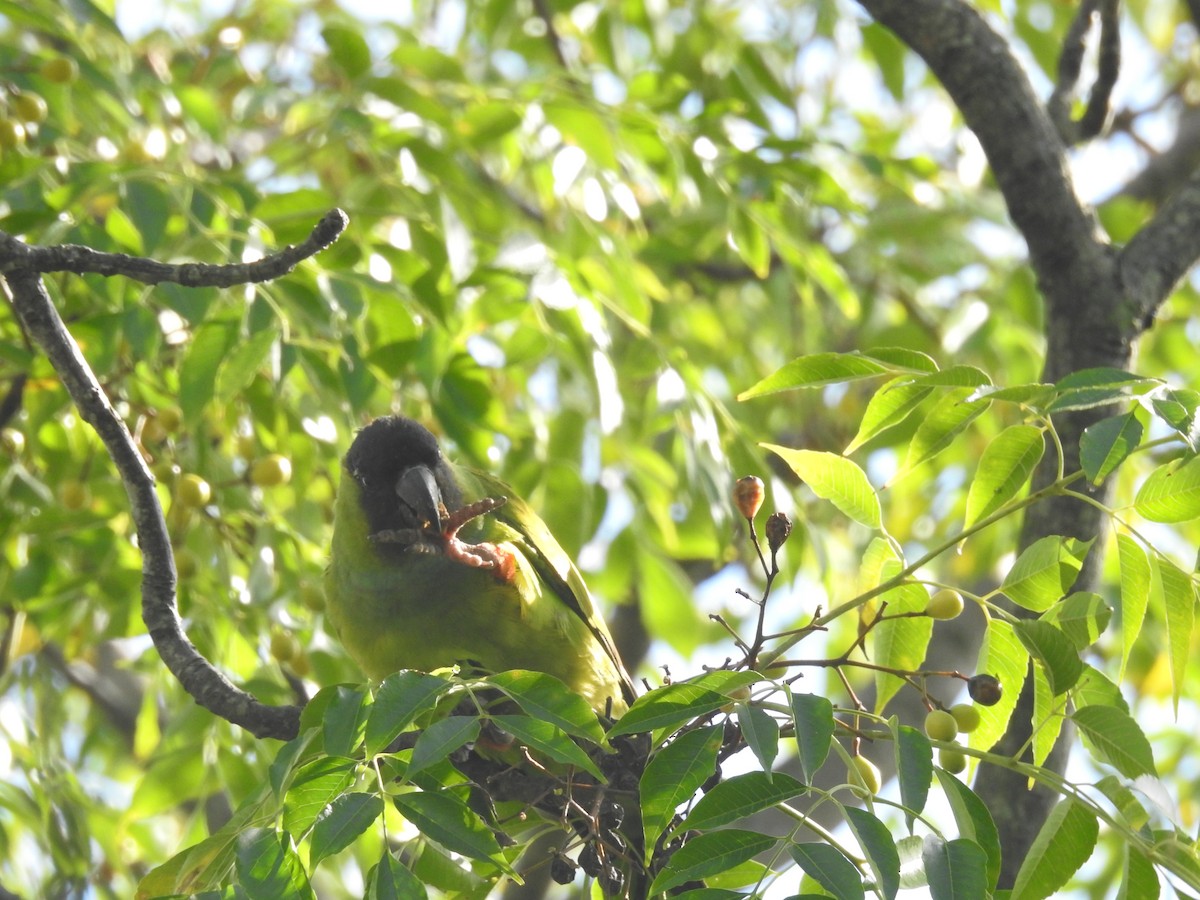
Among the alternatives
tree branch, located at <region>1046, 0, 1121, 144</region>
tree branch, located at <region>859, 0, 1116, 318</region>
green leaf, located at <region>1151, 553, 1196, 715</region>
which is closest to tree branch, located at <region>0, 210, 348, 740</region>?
green leaf, located at <region>1151, 553, 1196, 715</region>

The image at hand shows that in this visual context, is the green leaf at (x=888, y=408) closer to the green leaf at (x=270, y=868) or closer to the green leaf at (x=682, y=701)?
the green leaf at (x=682, y=701)

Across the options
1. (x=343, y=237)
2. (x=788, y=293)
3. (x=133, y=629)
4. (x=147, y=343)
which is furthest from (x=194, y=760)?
(x=788, y=293)

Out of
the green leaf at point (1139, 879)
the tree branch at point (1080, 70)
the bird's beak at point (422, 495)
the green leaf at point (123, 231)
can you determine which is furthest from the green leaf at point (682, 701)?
the tree branch at point (1080, 70)

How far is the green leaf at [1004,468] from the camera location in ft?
6.99

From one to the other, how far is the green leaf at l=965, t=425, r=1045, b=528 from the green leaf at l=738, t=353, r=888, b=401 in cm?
24

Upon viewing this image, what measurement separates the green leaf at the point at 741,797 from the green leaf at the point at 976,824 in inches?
10.0

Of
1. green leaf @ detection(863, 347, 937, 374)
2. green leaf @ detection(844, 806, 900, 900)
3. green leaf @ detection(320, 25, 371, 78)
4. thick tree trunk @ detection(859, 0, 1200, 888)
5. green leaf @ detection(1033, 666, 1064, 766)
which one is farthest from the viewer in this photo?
green leaf @ detection(320, 25, 371, 78)

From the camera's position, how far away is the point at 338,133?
366cm

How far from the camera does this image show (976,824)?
6.05 ft

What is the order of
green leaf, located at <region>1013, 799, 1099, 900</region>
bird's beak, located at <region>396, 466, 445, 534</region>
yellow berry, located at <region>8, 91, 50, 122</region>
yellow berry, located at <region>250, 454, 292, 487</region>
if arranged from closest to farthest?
green leaf, located at <region>1013, 799, 1099, 900</region>
bird's beak, located at <region>396, 466, 445, 534</region>
yellow berry, located at <region>250, 454, 292, 487</region>
yellow berry, located at <region>8, 91, 50, 122</region>

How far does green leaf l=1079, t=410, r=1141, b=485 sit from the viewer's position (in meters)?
1.81

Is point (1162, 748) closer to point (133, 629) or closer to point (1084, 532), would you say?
point (1084, 532)

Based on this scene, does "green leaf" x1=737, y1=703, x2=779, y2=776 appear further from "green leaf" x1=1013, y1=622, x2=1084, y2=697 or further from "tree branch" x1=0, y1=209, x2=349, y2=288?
"tree branch" x1=0, y1=209, x2=349, y2=288

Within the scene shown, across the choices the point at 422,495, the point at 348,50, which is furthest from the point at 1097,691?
the point at 348,50
